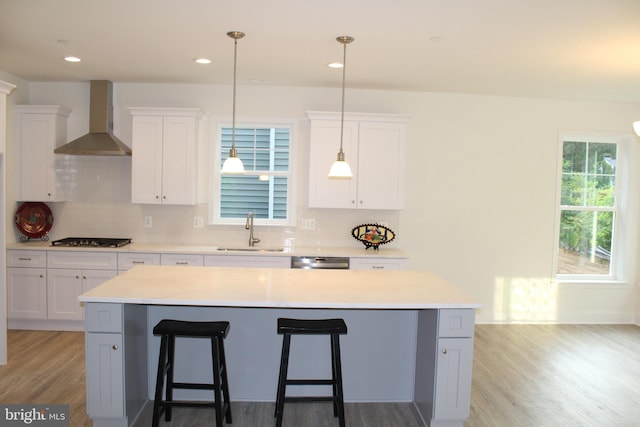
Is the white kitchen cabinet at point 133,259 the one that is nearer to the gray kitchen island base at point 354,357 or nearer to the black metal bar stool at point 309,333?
the gray kitchen island base at point 354,357

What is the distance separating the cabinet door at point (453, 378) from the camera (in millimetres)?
2824

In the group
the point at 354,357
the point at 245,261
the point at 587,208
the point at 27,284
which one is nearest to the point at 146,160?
the point at 245,261

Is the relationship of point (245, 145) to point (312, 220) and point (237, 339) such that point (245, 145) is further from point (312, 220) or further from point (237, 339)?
point (237, 339)

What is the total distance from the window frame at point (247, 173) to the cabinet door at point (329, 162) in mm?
380

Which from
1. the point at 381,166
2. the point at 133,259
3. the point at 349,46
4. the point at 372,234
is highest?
the point at 349,46

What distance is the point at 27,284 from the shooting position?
4.69 meters

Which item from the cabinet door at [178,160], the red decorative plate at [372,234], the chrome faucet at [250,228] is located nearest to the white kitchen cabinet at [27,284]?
the cabinet door at [178,160]

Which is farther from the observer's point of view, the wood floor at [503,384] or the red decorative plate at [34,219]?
the red decorative plate at [34,219]

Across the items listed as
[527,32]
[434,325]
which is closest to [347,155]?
[527,32]

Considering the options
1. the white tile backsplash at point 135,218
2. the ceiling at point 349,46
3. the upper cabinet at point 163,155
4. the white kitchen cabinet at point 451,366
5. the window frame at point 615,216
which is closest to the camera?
the white kitchen cabinet at point 451,366

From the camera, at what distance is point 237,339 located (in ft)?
10.6

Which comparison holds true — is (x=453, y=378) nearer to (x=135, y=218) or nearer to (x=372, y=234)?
(x=372, y=234)

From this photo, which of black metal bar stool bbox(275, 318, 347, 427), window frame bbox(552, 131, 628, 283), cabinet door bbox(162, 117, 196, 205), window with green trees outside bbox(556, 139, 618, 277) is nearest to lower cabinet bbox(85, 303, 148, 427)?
black metal bar stool bbox(275, 318, 347, 427)

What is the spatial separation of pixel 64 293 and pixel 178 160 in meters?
1.69
